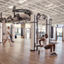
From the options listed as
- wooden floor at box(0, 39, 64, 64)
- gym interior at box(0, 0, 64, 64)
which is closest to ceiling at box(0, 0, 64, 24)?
gym interior at box(0, 0, 64, 64)

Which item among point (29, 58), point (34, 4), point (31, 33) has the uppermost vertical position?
point (34, 4)

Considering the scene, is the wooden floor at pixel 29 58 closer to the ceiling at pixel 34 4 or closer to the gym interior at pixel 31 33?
the gym interior at pixel 31 33

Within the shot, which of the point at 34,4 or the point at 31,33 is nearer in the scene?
the point at 31,33

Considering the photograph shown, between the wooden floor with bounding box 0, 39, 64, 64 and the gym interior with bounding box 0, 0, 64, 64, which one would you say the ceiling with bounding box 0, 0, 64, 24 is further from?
the wooden floor with bounding box 0, 39, 64, 64

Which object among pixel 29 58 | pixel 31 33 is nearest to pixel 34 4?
pixel 31 33

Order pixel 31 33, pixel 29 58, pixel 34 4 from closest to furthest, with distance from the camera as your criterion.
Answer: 1. pixel 29 58
2. pixel 31 33
3. pixel 34 4

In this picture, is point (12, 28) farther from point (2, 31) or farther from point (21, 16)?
point (21, 16)

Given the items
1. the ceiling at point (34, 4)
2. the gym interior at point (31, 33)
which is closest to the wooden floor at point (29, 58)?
the gym interior at point (31, 33)

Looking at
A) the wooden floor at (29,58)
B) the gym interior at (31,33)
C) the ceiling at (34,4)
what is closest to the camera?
the wooden floor at (29,58)

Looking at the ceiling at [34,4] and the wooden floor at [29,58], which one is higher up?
the ceiling at [34,4]

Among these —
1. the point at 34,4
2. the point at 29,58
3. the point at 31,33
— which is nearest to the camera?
the point at 29,58

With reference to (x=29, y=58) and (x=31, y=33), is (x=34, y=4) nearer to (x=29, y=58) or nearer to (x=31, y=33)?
(x=31, y=33)

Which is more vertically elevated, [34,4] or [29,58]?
[34,4]

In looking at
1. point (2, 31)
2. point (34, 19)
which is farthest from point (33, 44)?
point (2, 31)
